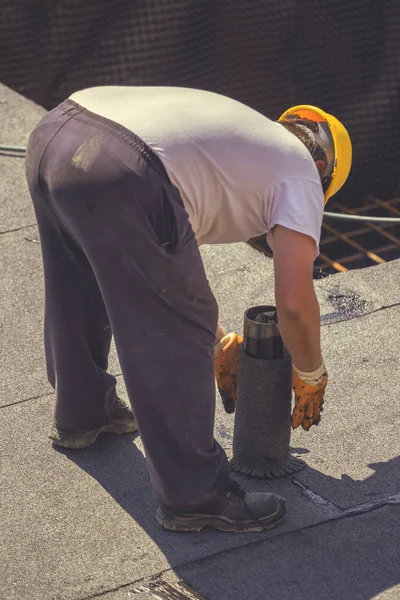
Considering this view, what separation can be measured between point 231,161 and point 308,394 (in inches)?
32.1

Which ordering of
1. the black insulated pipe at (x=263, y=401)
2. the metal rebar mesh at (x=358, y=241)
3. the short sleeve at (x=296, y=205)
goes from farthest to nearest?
the metal rebar mesh at (x=358, y=241) → the black insulated pipe at (x=263, y=401) → the short sleeve at (x=296, y=205)

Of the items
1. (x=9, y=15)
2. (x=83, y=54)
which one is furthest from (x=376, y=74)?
Answer: (x=9, y=15)

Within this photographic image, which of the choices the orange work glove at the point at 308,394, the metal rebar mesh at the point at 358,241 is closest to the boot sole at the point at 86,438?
the orange work glove at the point at 308,394

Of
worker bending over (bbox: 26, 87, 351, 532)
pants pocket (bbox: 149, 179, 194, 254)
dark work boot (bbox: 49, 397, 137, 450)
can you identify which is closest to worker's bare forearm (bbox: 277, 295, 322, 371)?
worker bending over (bbox: 26, 87, 351, 532)

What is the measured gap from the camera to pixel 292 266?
298 cm

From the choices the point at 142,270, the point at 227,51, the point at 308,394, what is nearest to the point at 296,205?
the point at 142,270

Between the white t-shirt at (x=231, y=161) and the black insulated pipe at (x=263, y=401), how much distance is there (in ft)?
1.66

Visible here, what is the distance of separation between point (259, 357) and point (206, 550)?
0.66 meters

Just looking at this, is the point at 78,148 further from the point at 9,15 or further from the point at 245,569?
the point at 9,15

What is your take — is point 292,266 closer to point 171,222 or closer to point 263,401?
point 171,222

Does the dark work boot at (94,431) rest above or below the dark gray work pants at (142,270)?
below

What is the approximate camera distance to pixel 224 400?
3818 mm

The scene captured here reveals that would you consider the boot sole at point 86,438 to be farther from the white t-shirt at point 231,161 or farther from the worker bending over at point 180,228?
the white t-shirt at point 231,161

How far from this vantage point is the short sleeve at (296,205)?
2.96 m
